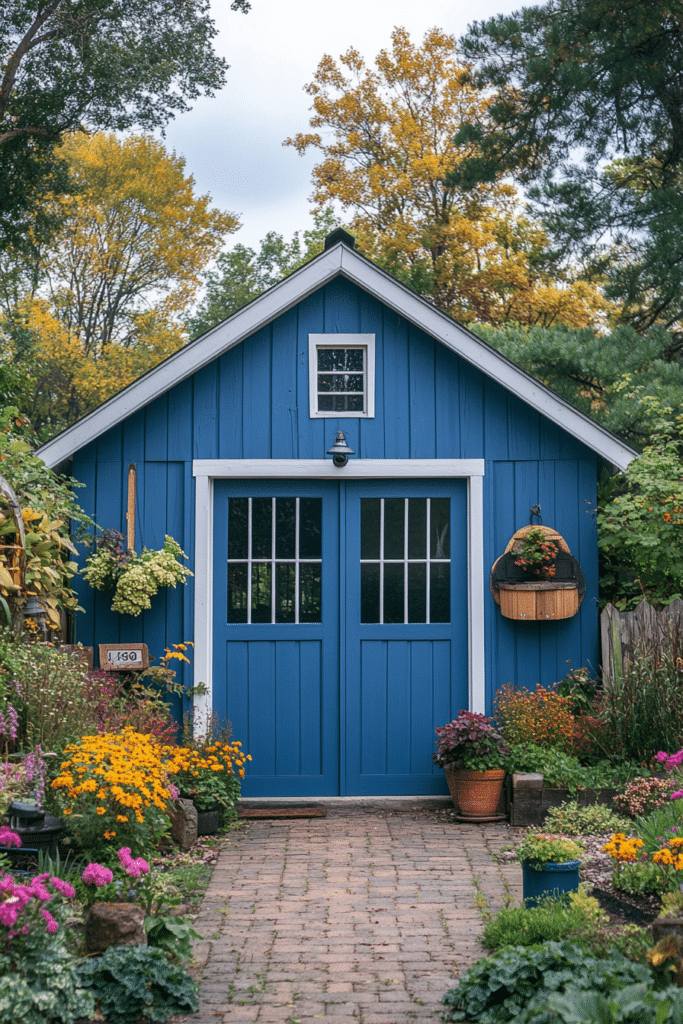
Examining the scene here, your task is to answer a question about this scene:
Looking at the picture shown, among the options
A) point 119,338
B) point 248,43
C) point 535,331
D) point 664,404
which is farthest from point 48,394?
point 664,404

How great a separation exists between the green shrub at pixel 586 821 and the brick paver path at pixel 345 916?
1.45ft

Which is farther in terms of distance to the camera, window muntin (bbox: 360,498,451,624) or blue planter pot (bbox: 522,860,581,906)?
window muntin (bbox: 360,498,451,624)

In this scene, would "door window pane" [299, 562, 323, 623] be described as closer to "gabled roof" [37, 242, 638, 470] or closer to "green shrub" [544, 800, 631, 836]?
"gabled roof" [37, 242, 638, 470]

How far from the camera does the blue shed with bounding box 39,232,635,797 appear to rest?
328 inches

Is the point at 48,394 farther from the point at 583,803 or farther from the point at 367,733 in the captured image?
the point at 583,803

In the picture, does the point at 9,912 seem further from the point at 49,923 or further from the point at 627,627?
the point at 627,627

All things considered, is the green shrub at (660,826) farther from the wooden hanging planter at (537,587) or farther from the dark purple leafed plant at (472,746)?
the wooden hanging planter at (537,587)

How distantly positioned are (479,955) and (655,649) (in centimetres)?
376

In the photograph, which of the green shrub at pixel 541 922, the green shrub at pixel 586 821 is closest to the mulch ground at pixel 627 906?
the green shrub at pixel 541 922

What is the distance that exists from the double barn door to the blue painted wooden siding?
11.9 inches

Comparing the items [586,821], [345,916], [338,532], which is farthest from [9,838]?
[338,532]

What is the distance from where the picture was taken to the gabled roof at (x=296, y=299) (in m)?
7.98

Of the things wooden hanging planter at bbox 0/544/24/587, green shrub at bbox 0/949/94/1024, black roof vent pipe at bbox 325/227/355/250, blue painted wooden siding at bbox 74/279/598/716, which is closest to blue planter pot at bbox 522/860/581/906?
green shrub at bbox 0/949/94/1024

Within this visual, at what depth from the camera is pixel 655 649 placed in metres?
7.92
